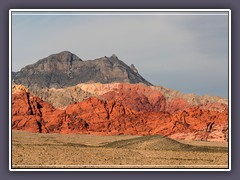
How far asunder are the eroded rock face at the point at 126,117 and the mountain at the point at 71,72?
52cm

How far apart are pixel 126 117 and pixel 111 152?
86.5 inches

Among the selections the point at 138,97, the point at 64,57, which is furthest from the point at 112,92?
the point at 64,57

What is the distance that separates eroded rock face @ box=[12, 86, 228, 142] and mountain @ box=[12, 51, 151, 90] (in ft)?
1.72

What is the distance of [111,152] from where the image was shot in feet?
79.8

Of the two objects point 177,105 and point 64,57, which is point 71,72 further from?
point 177,105

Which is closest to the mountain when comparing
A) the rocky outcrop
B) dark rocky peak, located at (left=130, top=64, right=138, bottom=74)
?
dark rocky peak, located at (left=130, top=64, right=138, bottom=74)

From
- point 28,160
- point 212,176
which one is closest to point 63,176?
point 28,160

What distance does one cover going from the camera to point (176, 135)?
25531 millimetres

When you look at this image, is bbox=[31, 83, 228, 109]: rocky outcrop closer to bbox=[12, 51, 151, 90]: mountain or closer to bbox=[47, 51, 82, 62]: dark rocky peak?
bbox=[12, 51, 151, 90]: mountain

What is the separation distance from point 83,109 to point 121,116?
1.26 m

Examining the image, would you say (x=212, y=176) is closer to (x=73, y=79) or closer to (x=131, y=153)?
(x=131, y=153)

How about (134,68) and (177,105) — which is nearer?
(134,68)

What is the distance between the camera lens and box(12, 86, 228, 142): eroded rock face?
25.4m

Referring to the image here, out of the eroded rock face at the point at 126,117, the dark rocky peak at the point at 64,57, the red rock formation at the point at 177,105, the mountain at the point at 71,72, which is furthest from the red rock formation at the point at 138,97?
the dark rocky peak at the point at 64,57
